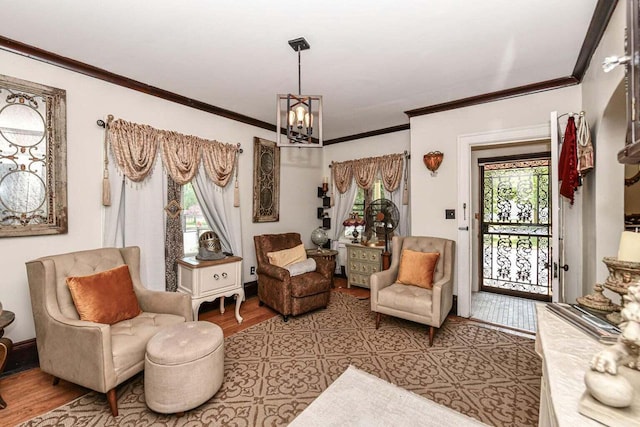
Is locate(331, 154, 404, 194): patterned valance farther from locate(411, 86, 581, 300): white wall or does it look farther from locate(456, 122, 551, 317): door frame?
locate(456, 122, 551, 317): door frame

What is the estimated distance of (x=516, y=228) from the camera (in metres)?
4.29

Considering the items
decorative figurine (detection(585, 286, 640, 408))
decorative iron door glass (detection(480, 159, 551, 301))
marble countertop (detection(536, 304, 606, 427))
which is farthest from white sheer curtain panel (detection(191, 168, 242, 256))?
decorative iron door glass (detection(480, 159, 551, 301))

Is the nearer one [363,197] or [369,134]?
[369,134]

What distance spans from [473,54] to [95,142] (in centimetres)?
348

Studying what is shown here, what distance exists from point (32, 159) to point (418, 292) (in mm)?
3616

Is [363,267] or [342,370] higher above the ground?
Answer: [363,267]

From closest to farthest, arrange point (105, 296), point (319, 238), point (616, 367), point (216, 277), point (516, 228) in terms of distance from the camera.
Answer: point (616, 367), point (105, 296), point (216, 277), point (516, 228), point (319, 238)

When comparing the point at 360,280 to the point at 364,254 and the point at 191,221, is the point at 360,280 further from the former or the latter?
the point at 191,221

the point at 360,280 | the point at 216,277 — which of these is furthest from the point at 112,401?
the point at 360,280

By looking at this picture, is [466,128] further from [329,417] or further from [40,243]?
[40,243]

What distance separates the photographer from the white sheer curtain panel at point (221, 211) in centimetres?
337

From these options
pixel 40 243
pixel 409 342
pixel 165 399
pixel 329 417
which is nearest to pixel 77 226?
pixel 40 243

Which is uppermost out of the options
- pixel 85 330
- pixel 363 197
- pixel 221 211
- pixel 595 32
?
pixel 595 32

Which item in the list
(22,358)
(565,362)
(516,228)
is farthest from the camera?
(516,228)
